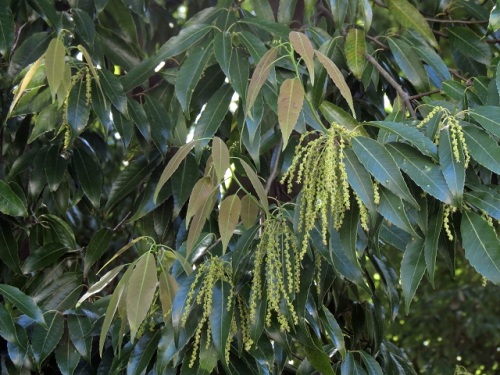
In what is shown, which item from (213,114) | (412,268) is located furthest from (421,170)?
(213,114)

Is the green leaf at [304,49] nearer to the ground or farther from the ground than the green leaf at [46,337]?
farther from the ground

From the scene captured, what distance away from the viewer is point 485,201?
→ 1240 mm

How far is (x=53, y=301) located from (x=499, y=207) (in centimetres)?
94

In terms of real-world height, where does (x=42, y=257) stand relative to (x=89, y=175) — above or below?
below

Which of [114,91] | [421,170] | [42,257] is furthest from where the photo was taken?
[42,257]

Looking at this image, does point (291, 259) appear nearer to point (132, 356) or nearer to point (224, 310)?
point (224, 310)

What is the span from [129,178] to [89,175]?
17 cm

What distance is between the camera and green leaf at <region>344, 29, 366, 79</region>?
1729 mm

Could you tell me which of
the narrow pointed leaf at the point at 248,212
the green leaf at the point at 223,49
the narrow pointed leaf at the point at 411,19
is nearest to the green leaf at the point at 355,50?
the narrow pointed leaf at the point at 411,19

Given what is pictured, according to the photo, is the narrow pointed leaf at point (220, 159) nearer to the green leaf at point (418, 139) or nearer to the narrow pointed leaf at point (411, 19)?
the green leaf at point (418, 139)

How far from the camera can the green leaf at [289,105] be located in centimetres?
113

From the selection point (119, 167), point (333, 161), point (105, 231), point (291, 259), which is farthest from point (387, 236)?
point (119, 167)

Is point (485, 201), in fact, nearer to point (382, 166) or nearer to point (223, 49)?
point (382, 166)

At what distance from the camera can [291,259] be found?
49.8 inches
